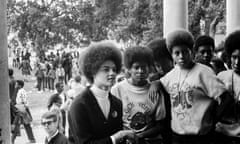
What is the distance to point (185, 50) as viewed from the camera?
3.72m

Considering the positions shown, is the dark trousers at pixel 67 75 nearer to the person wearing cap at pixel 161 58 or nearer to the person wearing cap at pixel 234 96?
the person wearing cap at pixel 161 58

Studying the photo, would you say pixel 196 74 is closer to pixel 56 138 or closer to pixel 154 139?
pixel 154 139

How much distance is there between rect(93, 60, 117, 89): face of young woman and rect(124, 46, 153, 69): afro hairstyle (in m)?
0.53

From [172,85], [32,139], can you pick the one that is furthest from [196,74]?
[32,139]

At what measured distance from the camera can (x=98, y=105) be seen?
293 centimetres

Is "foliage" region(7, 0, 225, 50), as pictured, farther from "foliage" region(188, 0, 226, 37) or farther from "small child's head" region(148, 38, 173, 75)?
"small child's head" region(148, 38, 173, 75)

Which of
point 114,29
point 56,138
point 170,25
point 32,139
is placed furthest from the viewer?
point 114,29

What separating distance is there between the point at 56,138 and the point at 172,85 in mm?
2005

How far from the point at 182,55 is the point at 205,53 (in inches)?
37.2

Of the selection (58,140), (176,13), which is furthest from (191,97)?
(176,13)

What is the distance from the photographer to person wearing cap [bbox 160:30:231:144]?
366cm

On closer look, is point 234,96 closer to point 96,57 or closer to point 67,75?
point 96,57


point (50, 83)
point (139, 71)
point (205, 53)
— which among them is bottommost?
point (50, 83)

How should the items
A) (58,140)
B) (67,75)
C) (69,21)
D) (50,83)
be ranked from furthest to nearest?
(69,21) → (67,75) → (50,83) → (58,140)
